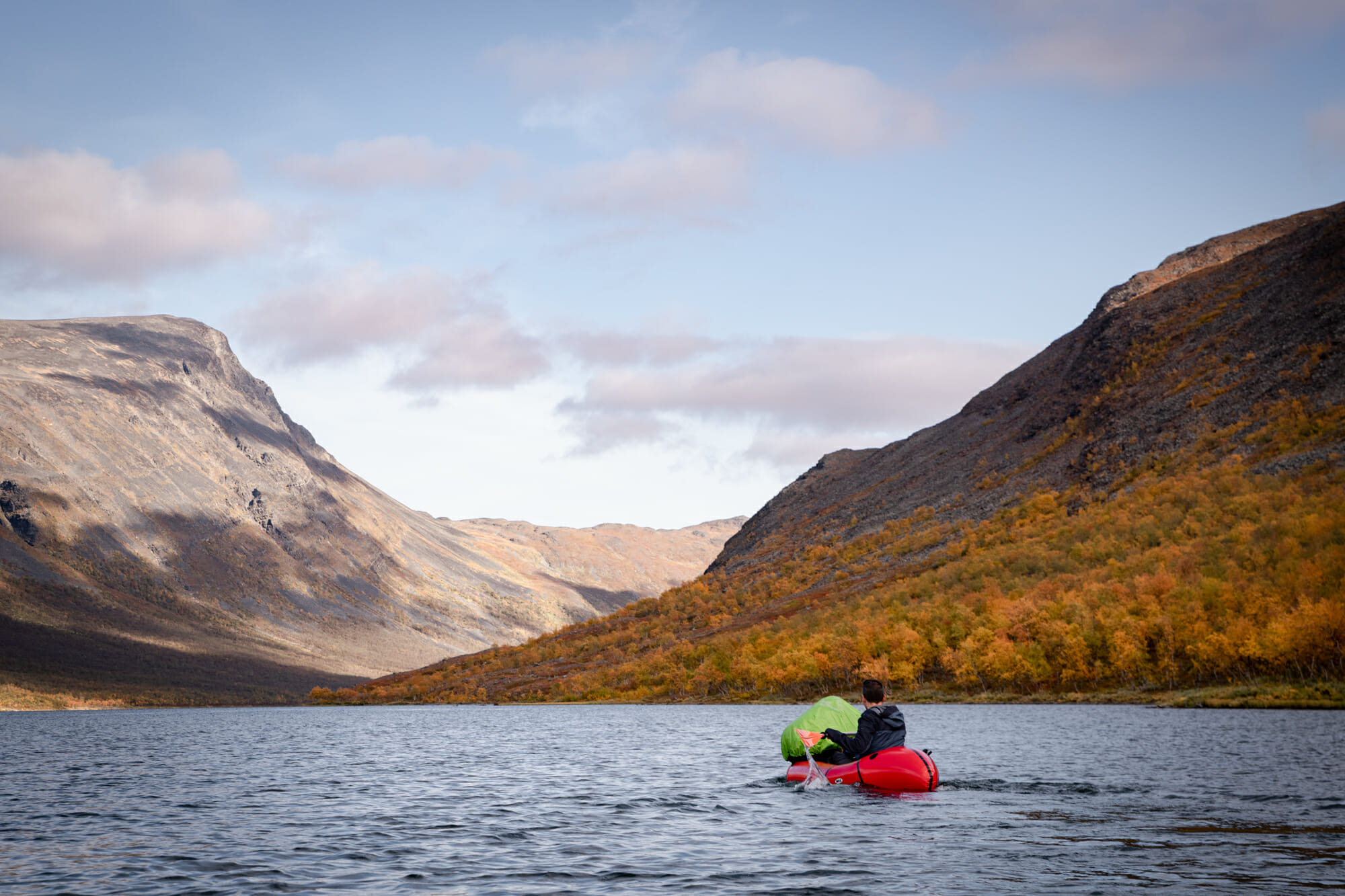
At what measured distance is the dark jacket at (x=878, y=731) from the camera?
3547cm

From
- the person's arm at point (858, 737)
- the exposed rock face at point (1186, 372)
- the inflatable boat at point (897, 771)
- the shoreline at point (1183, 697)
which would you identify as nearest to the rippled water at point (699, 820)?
the inflatable boat at point (897, 771)

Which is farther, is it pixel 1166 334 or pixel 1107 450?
pixel 1166 334

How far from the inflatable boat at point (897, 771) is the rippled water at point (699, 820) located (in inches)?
24.8

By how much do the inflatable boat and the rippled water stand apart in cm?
63

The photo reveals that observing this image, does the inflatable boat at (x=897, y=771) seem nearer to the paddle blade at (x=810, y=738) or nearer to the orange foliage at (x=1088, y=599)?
the paddle blade at (x=810, y=738)

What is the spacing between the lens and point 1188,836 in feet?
87.5

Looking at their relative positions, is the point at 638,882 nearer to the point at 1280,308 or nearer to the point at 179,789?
the point at 179,789

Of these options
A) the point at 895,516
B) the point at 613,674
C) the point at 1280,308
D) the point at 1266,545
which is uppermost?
the point at 1280,308

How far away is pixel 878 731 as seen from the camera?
118 feet

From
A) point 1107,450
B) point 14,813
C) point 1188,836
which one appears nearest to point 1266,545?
point 1107,450

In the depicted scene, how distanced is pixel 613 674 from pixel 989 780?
152 meters

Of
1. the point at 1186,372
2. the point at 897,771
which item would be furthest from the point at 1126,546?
the point at 897,771

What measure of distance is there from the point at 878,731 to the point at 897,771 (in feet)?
4.86

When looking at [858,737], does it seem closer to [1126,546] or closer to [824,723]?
[824,723]
